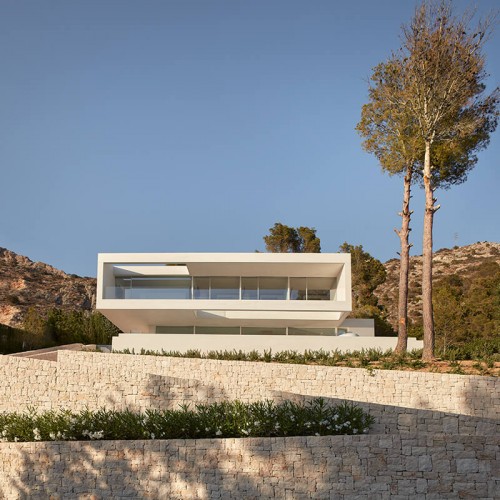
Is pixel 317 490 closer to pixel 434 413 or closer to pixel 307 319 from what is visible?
pixel 434 413

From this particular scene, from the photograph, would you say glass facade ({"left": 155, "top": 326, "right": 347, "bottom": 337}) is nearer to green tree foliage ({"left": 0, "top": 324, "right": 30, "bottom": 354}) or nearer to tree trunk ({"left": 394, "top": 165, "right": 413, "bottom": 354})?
tree trunk ({"left": 394, "top": 165, "right": 413, "bottom": 354})

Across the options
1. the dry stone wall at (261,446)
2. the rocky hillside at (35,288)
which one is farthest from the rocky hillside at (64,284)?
the dry stone wall at (261,446)

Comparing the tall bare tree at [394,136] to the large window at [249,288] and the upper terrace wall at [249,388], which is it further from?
the upper terrace wall at [249,388]

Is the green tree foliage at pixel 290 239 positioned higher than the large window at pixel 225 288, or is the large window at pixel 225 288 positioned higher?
the green tree foliage at pixel 290 239

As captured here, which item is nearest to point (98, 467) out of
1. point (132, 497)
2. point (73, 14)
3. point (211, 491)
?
point (132, 497)

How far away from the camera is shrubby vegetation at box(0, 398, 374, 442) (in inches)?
589

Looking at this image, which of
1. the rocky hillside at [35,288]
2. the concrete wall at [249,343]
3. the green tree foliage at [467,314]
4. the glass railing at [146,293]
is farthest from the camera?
the rocky hillside at [35,288]

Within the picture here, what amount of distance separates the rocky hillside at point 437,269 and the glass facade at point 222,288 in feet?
85.4

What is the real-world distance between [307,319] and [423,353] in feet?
20.1

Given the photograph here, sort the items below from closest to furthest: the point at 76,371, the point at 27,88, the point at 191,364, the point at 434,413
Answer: the point at 434,413, the point at 76,371, the point at 191,364, the point at 27,88

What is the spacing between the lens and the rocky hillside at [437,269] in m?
58.4

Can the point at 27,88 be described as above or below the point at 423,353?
above

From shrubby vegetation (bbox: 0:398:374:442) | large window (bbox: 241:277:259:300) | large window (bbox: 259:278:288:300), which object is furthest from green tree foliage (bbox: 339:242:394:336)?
shrubby vegetation (bbox: 0:398:374:442)

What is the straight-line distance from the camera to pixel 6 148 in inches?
1826
